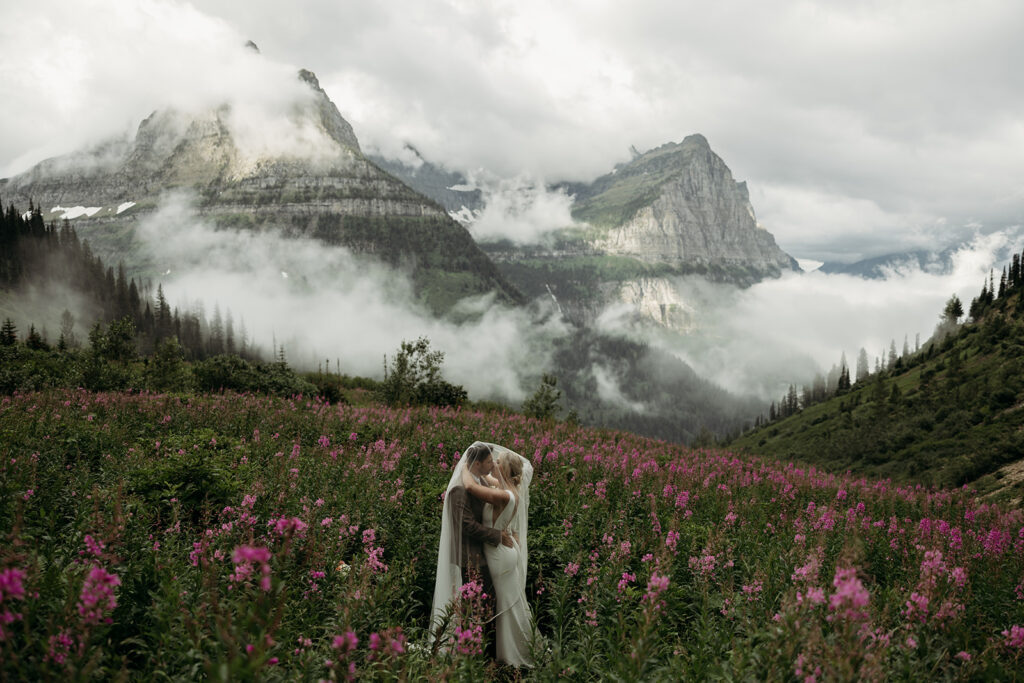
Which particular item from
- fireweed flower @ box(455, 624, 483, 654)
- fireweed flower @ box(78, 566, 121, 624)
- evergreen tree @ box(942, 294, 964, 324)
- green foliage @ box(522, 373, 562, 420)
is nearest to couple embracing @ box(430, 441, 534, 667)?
fireweed flower @ box(455, 624, 483, 654)

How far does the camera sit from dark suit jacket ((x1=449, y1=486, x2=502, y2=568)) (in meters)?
6.62

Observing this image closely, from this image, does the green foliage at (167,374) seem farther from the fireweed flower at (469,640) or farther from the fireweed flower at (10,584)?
the fireweed flower at (10,584)

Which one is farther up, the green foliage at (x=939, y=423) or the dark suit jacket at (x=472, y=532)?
the dark suit jacket at (x=472, y=532)

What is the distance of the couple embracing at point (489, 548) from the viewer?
21.6 feet

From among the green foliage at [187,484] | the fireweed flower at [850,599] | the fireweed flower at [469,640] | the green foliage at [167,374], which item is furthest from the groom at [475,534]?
the green foliage at [167,374]

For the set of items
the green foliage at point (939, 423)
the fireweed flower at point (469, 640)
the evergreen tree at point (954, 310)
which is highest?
the evergreen tree at point (954, 310)

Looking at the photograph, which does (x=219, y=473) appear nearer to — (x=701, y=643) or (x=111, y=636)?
(x=111, y=636)

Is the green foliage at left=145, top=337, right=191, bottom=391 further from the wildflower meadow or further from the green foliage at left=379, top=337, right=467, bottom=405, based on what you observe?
the wildflower meadow

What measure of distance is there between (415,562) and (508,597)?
1.39m

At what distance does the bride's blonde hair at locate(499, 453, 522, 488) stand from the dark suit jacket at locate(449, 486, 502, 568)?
2.58 ft

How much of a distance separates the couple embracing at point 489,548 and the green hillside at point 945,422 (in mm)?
14061

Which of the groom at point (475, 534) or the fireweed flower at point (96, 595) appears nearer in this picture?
the fireweed flower at point (96, 595)

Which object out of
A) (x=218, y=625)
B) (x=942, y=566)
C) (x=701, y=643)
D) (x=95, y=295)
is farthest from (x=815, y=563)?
(x=95, y=295)

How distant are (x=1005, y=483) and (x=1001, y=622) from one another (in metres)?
19.8
